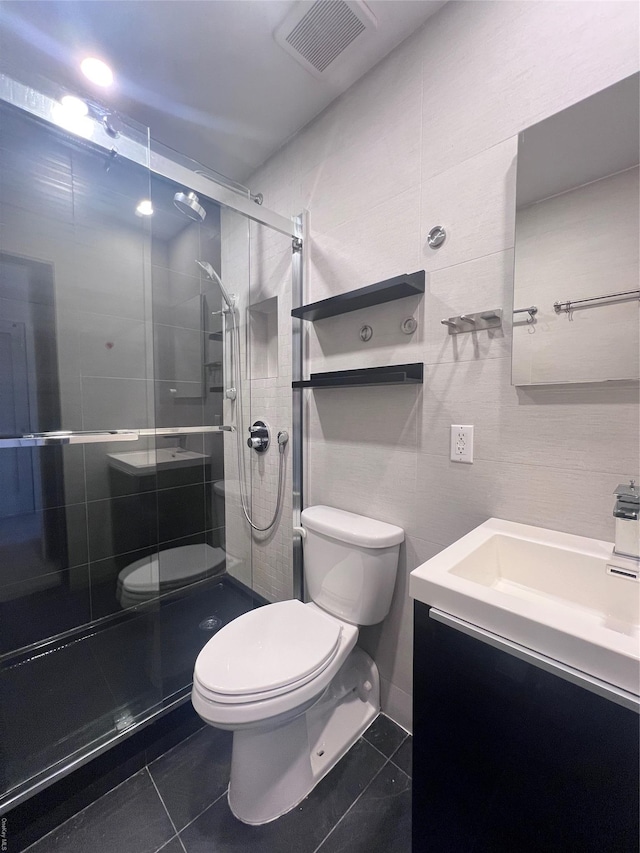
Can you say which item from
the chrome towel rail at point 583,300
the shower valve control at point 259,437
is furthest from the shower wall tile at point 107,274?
the chrome towel rail at point 583,300

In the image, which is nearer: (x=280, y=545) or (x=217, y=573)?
(x=280, y=545)

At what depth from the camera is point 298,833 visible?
104 centimetres

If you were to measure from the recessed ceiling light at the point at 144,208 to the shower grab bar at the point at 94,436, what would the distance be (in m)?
1.03

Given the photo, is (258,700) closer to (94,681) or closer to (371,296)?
(94,681)

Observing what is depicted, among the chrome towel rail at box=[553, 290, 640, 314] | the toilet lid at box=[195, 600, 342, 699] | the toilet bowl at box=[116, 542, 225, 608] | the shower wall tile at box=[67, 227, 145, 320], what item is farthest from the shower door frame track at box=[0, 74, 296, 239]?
the toilet bowl at box=[116, 542, 225, 608]

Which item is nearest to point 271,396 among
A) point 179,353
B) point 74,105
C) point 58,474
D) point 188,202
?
point 179,353

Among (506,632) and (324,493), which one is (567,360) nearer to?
(506,632)

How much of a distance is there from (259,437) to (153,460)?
0.57 metres

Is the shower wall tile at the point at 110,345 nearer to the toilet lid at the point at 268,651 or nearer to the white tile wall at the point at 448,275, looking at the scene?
the white tile wall at the point at 448,275

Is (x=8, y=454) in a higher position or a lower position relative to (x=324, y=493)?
higher

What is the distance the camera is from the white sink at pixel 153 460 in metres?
1.82

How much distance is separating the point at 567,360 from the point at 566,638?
694 mm

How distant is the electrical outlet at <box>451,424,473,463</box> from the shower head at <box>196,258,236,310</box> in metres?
1.46

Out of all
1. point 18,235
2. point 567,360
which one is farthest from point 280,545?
point 18,235
